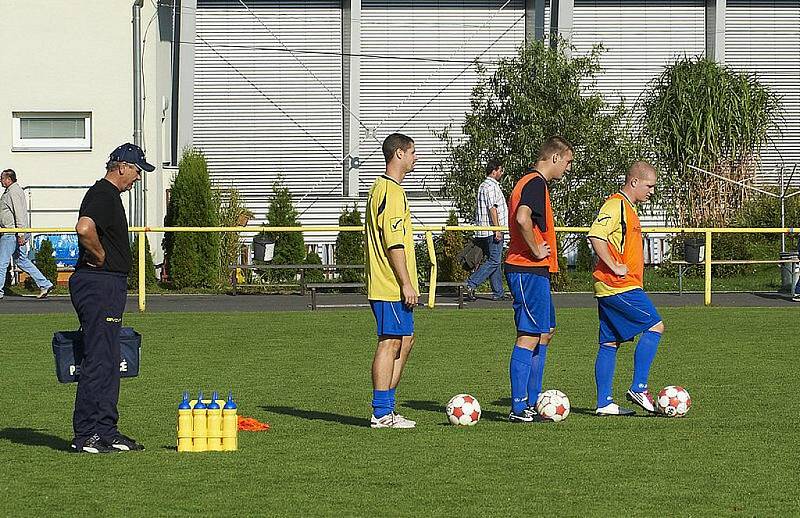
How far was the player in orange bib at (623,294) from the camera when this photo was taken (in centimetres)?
1006

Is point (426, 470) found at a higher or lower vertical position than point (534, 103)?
lower

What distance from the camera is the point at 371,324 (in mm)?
18500

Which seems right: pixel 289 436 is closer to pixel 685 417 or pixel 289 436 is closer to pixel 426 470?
pixel 426 470

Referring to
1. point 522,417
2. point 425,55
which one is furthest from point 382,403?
point 425,55

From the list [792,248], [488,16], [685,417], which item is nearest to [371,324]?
[685,417]

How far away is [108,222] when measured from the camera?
27.0 ft

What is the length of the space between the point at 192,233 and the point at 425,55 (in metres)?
11.1

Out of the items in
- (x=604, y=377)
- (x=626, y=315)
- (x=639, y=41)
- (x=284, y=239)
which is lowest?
(x=604, y=377)

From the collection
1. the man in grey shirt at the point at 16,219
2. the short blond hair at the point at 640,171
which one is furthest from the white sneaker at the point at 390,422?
the man in grey shirt at the point at 16,219

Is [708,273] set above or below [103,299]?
below

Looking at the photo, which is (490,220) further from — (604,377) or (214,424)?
(214,424)

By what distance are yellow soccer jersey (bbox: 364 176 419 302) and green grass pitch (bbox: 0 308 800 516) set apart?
0.98m

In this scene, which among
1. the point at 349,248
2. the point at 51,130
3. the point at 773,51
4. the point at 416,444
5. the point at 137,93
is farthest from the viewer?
the point at 773,51

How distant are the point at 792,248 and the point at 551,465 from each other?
2423cm
